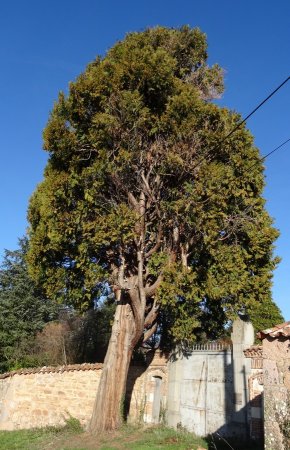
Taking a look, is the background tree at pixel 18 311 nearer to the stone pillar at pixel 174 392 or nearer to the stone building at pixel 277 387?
the stone pillar at pixel 174 392

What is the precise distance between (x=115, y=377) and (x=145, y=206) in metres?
5.49

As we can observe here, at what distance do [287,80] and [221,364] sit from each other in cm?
891

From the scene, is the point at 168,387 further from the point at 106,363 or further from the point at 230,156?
the point at 230,156

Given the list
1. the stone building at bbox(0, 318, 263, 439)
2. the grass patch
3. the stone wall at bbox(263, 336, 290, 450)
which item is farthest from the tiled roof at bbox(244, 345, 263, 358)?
the stone wall at bbox(263, 336, 290, 450)

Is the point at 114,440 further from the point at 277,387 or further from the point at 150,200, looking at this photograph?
the point at 150,200

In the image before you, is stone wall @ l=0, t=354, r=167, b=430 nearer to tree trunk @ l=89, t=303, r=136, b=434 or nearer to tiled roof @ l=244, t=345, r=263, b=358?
tree trunk @ l=89, t=303, r=136, b=434

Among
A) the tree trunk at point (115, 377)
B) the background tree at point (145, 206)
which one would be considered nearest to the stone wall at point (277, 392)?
the background tree at point (145, 206)

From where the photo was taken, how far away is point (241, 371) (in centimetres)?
1089

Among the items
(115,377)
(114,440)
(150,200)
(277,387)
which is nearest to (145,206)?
(150,200)

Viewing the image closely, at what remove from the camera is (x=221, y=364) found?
38.9 ft

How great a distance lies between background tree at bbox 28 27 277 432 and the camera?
12078mm

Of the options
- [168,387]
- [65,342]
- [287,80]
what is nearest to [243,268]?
[168,387]

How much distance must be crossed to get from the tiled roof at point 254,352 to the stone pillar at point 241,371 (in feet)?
0.47

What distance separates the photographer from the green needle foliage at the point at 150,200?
39.8 feet
